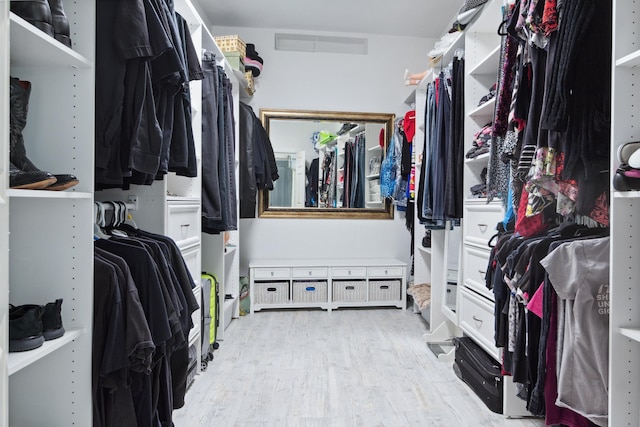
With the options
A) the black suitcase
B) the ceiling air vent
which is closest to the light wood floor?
the black suitcase

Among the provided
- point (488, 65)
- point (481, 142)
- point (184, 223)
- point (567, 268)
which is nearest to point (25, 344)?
point (184, 223)

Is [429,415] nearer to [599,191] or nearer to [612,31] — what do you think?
[599,191]

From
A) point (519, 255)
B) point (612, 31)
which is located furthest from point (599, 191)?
point (612, 31)

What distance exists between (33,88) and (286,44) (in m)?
3.04

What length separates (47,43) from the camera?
3.19 feet

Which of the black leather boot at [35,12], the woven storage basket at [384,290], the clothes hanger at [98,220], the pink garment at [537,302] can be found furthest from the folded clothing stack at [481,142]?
the black leather boot at [35,12]

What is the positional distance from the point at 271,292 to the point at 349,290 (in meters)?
0.70

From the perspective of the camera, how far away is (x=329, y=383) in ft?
7.11

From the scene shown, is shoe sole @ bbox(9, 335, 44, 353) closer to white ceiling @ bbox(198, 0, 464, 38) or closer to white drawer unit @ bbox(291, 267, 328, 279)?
white drawer unit @ bbox(291, 267, 328, 279)

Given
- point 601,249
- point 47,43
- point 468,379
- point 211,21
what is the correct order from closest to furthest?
point 47,43, point 601,249, point 468,379, point 211,21

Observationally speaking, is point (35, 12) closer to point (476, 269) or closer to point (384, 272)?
point (476, 269)

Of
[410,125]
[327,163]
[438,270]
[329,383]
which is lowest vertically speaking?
[329,383]

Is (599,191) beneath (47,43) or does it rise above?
beneath

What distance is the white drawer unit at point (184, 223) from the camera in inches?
74.7
